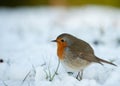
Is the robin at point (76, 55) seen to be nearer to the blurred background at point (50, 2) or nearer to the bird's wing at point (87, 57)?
the bird's wing at point (87, 57)

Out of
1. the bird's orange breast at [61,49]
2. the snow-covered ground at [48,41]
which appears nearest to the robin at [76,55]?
the bird's orange breast at [61,49]

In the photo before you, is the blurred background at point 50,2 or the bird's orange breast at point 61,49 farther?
the blurred background at point 50,2

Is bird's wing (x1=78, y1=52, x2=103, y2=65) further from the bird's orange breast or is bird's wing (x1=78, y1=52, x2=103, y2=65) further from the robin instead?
the bird's orange breast

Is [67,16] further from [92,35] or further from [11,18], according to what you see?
[92,35]

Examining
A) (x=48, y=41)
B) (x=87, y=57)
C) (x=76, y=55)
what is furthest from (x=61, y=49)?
(x=48, y=41)

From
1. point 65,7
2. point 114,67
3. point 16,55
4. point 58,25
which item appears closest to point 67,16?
point 58,25

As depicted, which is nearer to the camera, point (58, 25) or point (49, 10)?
point (58, 25)
